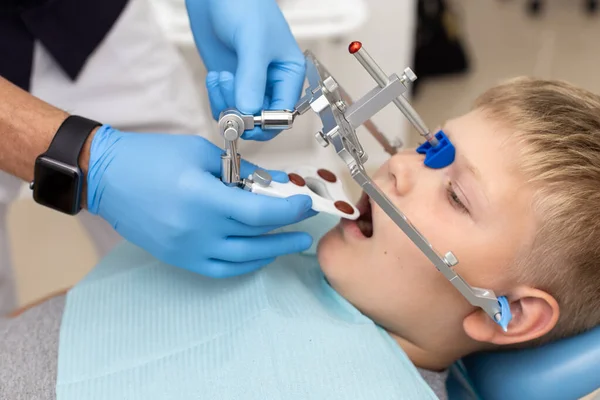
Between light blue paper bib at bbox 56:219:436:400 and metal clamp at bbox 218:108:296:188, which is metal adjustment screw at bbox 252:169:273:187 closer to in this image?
metal clamp at bbox 218:108:296:188

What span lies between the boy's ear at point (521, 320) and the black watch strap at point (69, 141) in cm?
71

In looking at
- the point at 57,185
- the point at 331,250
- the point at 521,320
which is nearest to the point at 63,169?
the point at 57,185

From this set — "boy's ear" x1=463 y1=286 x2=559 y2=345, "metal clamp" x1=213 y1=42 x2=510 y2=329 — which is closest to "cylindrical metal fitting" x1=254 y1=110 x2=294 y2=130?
"metal clamp" x1=213 y1=42 x2=510 y2=329

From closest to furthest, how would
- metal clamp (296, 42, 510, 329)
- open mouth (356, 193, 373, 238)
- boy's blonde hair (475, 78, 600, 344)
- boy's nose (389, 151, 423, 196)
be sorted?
metal clamp (296, 42, 510, 329)
boy's blonde hair (475, 78, 600, 344)
boy's nose (389, 151, 423, 196)
open mouth (356, 193, 373, 238)

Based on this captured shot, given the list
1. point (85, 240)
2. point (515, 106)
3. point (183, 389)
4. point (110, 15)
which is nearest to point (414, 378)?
point (183, 389)

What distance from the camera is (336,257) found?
3.56ft

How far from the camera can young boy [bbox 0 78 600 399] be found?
0.92 m

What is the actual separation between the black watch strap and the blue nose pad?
580mm

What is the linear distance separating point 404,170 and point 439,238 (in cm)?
13

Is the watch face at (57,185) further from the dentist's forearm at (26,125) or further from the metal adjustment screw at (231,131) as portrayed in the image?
the metal adjustment screw at (231,131)

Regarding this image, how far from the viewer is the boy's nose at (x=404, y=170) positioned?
40.0 inches

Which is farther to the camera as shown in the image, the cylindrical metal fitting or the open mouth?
the open mouth

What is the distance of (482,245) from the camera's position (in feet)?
3.10

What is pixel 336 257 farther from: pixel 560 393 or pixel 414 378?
pixel 560 393
